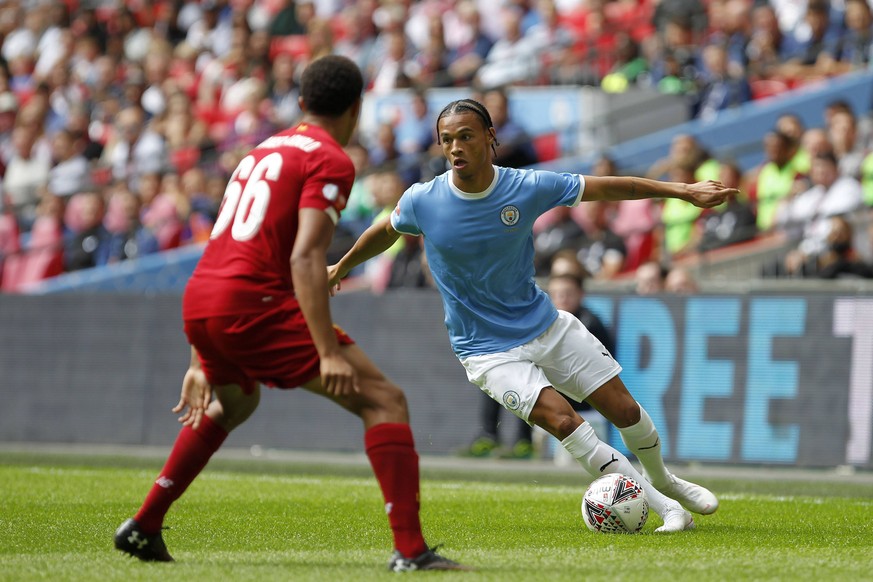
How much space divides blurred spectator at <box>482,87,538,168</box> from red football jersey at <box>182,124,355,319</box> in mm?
11026

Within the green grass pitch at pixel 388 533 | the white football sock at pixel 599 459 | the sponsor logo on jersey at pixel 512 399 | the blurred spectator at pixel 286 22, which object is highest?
the blurred spectator at pixel 286 22

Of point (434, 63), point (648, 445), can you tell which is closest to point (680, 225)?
point (434, 63)

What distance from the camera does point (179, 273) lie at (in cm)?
1816

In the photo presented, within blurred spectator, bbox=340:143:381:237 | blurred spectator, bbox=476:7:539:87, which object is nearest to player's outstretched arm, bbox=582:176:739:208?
blurred spectator, bbox=340:143:381:237

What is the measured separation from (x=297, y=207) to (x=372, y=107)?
14.7 meters

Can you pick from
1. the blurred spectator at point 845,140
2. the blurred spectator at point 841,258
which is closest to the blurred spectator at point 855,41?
the blurred spectator at point 845,140

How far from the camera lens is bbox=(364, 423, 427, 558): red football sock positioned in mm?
6012

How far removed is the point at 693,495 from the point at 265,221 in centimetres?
342

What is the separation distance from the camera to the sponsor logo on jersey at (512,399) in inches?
309

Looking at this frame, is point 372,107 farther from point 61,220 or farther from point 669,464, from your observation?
point 669,464

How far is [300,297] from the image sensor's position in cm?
584

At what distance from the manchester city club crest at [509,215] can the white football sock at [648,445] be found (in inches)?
50.8

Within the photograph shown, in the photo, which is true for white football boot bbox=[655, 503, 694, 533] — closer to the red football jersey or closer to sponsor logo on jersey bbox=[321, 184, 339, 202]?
the red football jersey

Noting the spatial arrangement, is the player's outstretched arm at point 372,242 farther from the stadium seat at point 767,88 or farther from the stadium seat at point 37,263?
the stadium seat at point 37,263
